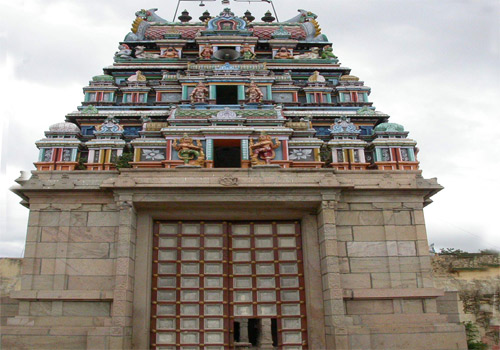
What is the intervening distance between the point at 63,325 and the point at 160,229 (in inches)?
159

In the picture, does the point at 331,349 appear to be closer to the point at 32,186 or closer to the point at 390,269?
the point at 390,269

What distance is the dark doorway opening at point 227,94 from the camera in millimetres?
21891

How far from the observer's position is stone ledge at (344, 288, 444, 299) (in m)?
13.2

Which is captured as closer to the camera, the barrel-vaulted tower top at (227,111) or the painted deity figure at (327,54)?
the barrel-vaulted tower top at (227,111)

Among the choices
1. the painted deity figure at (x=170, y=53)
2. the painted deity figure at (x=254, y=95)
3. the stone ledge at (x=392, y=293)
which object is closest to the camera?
the stone ledge at (x=392, y=293)

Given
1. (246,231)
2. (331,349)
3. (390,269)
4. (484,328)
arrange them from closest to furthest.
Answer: (331,349)
(390,269)
(246,231)
(484,328)

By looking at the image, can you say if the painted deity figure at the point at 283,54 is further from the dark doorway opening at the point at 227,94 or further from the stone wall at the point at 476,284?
the stone wall at the point at 476,284

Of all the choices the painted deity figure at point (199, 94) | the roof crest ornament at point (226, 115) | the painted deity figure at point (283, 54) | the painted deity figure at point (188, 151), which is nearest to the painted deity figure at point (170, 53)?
the painted deity figure at point (199, 94)

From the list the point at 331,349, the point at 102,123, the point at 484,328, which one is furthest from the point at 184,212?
the point at 484,328

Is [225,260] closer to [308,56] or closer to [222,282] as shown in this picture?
[222,282]

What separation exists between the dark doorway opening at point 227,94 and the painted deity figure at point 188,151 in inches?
189

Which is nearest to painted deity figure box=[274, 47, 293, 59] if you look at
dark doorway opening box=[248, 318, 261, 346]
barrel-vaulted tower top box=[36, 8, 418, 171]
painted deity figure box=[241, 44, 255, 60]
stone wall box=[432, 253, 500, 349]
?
barrel-vaulted tower top box=[36, 8, 418, 171]

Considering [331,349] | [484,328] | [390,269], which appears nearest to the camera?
[331,349]

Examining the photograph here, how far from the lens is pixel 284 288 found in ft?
46.2
